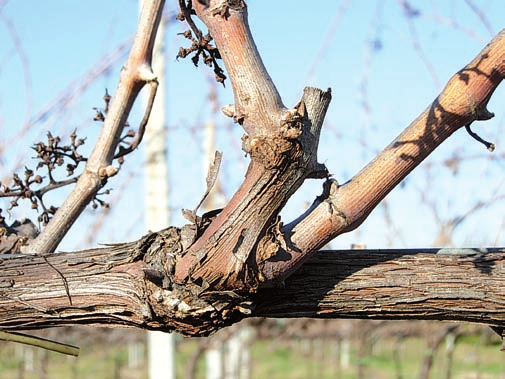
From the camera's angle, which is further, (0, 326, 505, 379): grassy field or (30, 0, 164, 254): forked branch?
(0, 326, 505, 379): grassy field

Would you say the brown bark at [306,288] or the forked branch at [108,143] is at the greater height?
the forked branch at [108,143]

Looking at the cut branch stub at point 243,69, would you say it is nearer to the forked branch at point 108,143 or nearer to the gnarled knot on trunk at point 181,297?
the gnarled knot on trunk at point 181,297

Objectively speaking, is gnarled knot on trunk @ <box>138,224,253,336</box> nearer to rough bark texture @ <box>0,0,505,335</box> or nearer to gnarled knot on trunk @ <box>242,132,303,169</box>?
rough bark texture @ <box>0,0,505,335</box>

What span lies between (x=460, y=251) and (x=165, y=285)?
2.02 ft

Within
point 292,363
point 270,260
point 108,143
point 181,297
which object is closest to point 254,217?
point 270,260

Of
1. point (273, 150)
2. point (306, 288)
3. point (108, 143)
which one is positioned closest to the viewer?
point (273, 150)

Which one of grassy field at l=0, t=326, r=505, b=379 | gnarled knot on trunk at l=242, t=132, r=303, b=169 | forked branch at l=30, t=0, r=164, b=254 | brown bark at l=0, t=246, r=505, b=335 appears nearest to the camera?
gnarled knot on trunk at l=242, t=132, r=303, b=169

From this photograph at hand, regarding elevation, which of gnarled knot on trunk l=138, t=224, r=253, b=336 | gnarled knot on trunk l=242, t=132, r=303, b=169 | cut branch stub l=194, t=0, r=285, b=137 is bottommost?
gnarled knot on trunk l=138, t=224, r=253, b=336

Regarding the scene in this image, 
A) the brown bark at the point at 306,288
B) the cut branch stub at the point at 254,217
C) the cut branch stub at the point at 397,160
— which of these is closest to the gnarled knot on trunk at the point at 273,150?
the cut branch stub at the point at 254,217

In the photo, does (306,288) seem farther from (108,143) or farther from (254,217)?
(108,143)

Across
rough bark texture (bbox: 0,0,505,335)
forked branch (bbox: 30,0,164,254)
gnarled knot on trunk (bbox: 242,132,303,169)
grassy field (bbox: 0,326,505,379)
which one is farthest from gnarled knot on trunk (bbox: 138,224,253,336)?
grassy field (bbox: 0,326,505,379)

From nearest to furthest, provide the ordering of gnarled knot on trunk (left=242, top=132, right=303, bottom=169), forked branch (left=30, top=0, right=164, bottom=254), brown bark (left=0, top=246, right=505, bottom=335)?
gnarled knot on trunk (left=242, top=132, right=303, bottom=169) → brown bark (left=0, top=246, right=505, bottom=335) → forked branch (left=30, top=0, right=164, bottom=254)

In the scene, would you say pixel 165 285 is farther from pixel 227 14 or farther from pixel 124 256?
pixel 227 14

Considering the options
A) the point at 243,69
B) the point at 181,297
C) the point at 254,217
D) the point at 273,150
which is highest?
the point at 243,69
